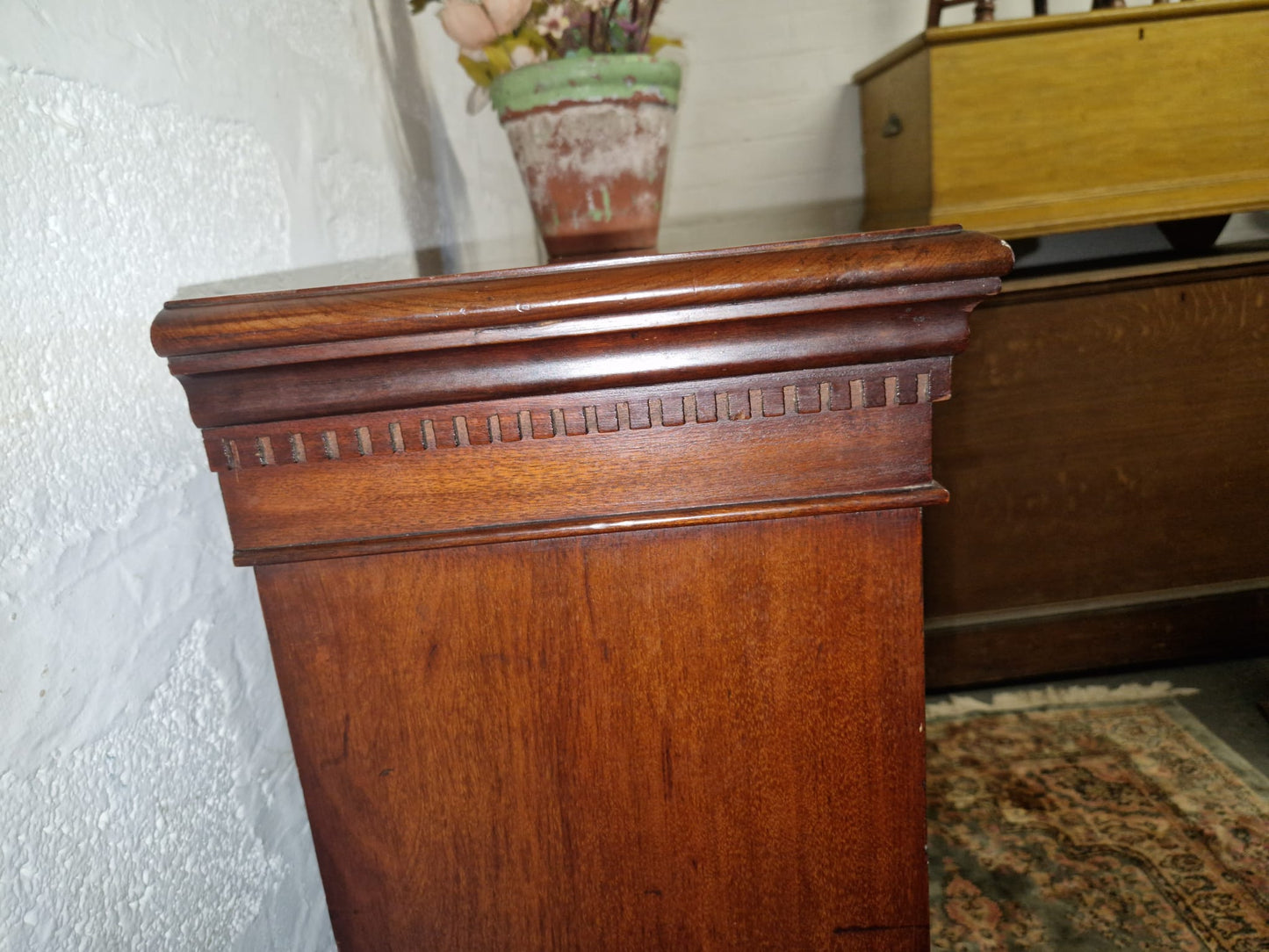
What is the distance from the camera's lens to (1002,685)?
180 cm

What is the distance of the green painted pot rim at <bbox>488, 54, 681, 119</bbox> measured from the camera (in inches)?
32.1

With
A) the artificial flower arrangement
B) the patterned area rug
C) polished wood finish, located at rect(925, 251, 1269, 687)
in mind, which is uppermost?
the artificial flower arrangement

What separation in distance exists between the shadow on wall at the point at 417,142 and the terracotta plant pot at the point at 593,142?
0.19 m

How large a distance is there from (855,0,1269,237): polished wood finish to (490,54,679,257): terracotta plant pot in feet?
2.90

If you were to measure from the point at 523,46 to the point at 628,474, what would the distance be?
0.58 metres

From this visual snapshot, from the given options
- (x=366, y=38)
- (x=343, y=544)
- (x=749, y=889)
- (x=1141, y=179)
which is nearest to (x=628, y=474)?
(x=343, y=544)

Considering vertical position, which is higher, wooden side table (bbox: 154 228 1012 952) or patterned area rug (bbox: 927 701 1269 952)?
wooden side table (bbox: 154 228 1012 952)

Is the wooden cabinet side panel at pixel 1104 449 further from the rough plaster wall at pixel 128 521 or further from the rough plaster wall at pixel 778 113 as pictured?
Answer: the rough plaster wall at pixel 128 521

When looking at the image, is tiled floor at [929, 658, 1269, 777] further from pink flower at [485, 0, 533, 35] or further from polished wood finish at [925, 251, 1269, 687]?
pink flower at [485, 0, 533, 35]

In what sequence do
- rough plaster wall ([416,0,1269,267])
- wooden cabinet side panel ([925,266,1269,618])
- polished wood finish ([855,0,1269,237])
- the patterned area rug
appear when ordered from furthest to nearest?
rough plaster wall ([416,0,1269,267])
wooden cabinet side panel ([925,266,1269,618])
polished wood finish ([855,0,1269,237])
the patterned area rug

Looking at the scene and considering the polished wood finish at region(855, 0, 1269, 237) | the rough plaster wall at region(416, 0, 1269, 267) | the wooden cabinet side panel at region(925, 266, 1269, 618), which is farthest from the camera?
the rough plaster wall at region(416, 0, 1269, 267)

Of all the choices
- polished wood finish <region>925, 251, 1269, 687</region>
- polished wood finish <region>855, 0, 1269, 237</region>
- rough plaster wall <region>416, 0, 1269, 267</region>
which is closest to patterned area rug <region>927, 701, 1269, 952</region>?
polished wood finish <region>925, 251, 1269, 687</region>

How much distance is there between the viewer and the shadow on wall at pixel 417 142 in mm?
1212

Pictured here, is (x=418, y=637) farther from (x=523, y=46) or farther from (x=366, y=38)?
(x=366, y=38)
